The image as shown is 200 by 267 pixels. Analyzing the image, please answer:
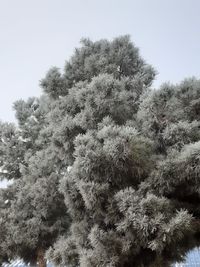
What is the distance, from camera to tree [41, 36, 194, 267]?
23.0 feet

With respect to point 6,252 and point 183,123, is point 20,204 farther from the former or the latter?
point 183,123

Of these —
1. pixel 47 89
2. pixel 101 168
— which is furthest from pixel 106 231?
pixel 47 89

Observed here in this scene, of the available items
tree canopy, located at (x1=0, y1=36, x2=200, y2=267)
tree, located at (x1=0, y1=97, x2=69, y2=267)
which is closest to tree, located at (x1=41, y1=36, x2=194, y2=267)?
tree canopy, located at (x1=0, y1=36, x2=200, y2=267)

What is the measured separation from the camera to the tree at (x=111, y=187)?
7.01 m

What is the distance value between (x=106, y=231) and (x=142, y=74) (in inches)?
220

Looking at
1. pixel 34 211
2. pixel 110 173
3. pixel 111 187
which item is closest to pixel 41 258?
pixel 34 211

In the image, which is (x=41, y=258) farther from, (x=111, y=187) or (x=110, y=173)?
(x=110, y=173)

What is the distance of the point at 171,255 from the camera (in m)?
7.78

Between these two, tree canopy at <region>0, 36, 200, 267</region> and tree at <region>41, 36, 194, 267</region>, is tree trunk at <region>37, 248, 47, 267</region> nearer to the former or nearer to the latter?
tree canopy at <region>0, 36, 200, 267</region>

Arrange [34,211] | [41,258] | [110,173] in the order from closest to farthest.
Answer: [110,173], [34,211], [41,258]

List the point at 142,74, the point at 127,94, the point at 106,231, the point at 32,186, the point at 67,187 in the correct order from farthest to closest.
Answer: the point at 142,74, the point at 32,186, the point at 127,94, the point at 67,187, the point at 106,231

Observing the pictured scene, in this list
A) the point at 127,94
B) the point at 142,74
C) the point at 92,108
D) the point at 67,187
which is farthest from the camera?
the point at 142,74

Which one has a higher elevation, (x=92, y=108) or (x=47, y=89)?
(x=47, y=89)

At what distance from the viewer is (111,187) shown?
25.6ft
